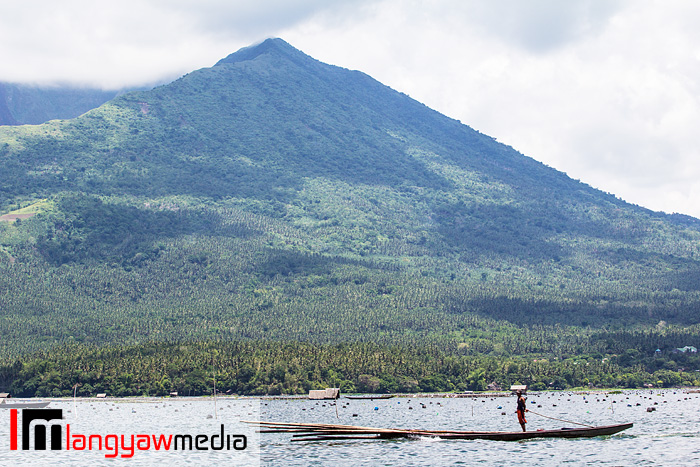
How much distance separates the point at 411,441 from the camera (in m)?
106

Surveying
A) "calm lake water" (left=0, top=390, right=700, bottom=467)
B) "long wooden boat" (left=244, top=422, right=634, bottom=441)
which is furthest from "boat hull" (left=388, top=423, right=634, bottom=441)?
"calm lake water" (left=0, top=390, right=700, bottom=467)

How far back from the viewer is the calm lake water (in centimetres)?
9294

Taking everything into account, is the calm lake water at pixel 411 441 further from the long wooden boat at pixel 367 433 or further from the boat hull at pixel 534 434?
the long wooden boat at pixel 367 433

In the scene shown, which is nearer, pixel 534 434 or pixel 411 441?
pixel 534 434

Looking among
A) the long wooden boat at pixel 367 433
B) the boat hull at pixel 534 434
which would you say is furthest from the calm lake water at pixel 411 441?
the long wooden boat at pixel 367 433

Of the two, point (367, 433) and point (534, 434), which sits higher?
point (367, 433)

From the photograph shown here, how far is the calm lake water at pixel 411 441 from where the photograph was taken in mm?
92938

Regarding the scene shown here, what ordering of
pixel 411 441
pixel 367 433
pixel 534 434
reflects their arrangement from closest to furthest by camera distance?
1. pixel 367 433
2. pixel 534 434
3. pixel 411 441

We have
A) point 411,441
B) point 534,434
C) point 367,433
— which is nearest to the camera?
point 367,433

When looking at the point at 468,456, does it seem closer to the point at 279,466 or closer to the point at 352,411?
the point at 279,466

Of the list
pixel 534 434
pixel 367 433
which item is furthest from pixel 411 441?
pixel 367 433

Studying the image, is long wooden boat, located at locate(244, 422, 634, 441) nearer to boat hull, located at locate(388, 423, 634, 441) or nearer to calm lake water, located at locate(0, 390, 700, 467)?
boat hull, located at locate(388, 423, 634, 441)

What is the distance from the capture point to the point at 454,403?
19850 cm

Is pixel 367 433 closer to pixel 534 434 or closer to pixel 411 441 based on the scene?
pixel 534 434
